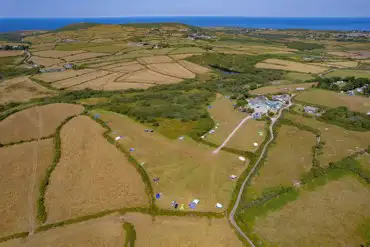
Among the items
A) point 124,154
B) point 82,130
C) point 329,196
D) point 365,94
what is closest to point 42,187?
point 124,154

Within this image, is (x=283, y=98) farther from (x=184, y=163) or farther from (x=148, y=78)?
(x=148, y=78)

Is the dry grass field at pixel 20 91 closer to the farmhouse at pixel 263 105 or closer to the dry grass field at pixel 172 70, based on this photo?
the dry grass field at pixel 172 70

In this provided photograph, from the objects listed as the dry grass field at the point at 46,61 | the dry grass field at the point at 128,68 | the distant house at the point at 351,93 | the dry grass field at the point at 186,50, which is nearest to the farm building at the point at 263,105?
the distant house at the point at 351,93

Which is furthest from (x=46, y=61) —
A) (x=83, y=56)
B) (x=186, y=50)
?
(x=186, y=50)

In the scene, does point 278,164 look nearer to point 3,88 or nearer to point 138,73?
point 138,73

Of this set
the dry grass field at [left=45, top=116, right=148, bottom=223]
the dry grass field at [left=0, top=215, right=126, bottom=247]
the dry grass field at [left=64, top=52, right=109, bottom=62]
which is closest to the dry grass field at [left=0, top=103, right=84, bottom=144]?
the dry grass field at [left=45, top=116, right=148, bottom=223]
